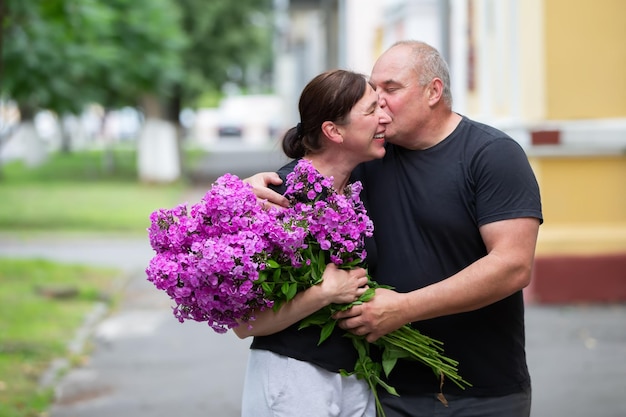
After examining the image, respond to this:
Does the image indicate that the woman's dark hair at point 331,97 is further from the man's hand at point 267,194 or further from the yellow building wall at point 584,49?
the yellow building wall at point 584,49

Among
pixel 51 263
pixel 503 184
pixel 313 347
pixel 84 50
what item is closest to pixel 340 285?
pixel 313 347

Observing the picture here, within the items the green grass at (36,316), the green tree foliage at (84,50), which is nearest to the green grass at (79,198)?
the green tree foliage at (84,50)

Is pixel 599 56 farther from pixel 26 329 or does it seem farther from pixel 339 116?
pixel 339 116

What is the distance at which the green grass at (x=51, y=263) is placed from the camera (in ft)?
28.1

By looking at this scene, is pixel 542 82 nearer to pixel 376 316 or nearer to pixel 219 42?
pixel 376 316

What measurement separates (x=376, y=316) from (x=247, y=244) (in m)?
0.47

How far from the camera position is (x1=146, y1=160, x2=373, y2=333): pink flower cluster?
10.6 ft

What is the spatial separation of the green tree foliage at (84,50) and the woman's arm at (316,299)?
849 cm

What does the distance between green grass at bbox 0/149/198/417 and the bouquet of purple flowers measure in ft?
13.0

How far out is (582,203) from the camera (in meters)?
10.3

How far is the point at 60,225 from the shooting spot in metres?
20.5

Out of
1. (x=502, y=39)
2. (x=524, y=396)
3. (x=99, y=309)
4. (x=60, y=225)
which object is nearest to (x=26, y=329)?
(x=99, y=309)

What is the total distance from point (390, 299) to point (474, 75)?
9.76 m

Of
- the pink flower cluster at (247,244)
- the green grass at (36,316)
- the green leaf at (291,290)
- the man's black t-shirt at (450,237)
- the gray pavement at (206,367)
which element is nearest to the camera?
the pink flower cluster at (247,244)
